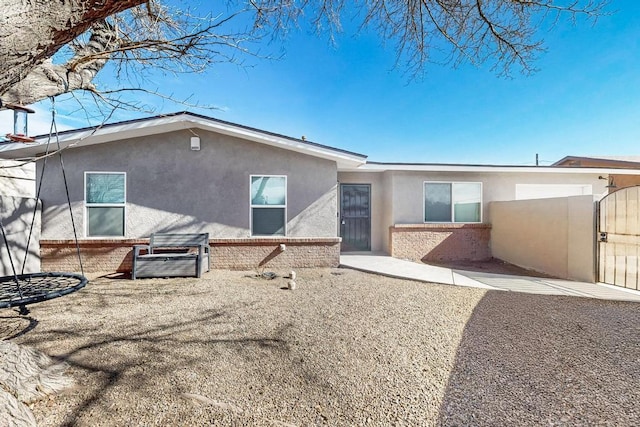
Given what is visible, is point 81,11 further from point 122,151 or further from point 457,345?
point 122,151

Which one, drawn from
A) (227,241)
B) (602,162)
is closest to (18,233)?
(227,241)

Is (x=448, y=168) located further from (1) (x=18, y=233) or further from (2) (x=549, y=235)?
(1) (x=18, y=233)

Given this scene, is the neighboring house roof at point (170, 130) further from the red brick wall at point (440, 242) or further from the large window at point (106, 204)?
the red brick wall at point (440, 242)

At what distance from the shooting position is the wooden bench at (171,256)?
20.4 ft

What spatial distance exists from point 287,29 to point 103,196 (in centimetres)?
620

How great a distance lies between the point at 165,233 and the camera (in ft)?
22.8

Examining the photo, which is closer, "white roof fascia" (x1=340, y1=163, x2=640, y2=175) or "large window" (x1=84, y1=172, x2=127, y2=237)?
"large window" (x1=84, y1=172, x2=127, y2=237)

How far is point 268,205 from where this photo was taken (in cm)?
734

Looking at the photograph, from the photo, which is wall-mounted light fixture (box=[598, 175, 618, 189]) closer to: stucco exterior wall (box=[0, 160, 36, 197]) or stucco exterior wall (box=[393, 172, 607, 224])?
stucco exterior wall (box=[393, 172, 607, 224])

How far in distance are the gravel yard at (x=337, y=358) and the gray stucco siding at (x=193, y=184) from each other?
97.7 inches

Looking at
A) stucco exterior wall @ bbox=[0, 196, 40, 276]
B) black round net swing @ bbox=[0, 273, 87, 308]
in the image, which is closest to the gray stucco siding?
stucco exterior wall @ bbox=[0, 196, 40, 276]

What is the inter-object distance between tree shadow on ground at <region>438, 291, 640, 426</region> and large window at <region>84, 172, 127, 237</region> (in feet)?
26.0

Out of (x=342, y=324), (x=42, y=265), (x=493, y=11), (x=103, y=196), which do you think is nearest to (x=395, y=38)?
(x=493, y=11)

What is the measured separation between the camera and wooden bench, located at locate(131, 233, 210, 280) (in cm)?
622
